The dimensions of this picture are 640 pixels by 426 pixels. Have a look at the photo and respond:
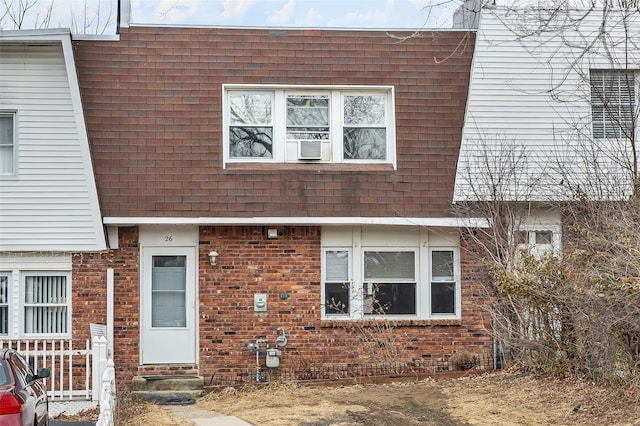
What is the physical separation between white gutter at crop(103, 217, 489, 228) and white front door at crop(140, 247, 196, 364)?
84 cm

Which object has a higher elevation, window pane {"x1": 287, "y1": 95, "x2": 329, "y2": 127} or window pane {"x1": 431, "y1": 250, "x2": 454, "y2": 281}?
window pane {"x1": 287, "y1": 95, "x2": 329, "y2": 127}

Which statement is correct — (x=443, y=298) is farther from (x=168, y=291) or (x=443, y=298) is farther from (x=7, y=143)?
(x=7, y=143)

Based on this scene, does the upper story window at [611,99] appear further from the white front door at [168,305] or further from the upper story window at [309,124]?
the white front door at [168,305]

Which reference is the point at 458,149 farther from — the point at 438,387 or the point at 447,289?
the point at 438,387

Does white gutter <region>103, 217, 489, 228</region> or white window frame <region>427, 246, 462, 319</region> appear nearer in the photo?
white gutter <region>103, 217, 489, 228</region>

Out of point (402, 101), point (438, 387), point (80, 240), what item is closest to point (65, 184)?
point (80, 240)

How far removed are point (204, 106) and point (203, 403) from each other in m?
5.16

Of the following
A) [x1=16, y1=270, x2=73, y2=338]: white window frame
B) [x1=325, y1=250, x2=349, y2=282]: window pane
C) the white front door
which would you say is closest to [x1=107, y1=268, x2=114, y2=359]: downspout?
the white front door

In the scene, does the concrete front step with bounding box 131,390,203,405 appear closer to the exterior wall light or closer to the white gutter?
the exterior wall light

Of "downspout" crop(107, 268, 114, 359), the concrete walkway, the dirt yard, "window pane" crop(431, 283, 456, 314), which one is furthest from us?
"window pane" crop(431, 283, 456, 314)

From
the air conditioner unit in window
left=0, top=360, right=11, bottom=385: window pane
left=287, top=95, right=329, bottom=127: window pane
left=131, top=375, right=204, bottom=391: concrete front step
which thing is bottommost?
left=131, top=375, right=204, bottom=391: concrete front step

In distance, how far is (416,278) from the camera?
16.9 meters

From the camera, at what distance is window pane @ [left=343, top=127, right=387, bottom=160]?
16.9m

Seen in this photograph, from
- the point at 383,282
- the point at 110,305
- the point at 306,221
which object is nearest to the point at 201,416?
the point at 110,305
